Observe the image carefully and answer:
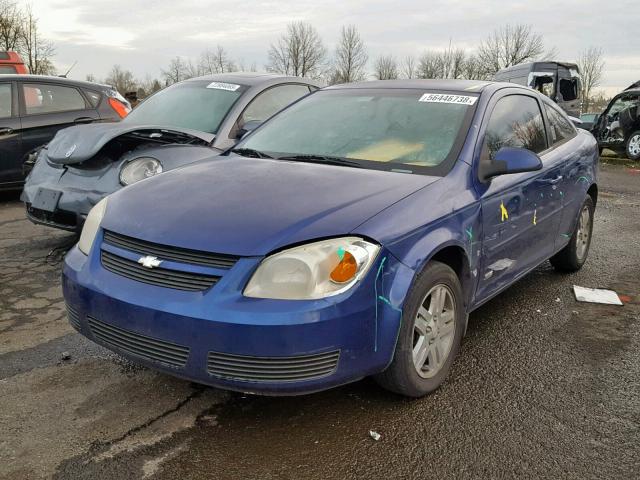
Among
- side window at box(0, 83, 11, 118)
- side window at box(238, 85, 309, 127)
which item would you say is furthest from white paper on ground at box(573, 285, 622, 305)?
side window at box(0, 83, 11, 118)

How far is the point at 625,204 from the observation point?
8.85 metres

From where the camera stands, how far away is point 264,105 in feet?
18.5

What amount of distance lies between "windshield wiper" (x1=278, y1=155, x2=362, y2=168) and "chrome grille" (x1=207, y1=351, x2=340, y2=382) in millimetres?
1226

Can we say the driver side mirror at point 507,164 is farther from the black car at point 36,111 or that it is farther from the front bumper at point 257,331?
the black car at point 36,111

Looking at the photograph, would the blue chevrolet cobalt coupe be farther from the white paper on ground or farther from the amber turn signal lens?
the white paper on ground

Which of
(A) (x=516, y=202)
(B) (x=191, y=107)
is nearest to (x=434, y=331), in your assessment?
(A) (x=516, y=202)

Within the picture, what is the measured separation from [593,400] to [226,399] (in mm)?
1758

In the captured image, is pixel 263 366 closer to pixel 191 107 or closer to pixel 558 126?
pixel 558 126

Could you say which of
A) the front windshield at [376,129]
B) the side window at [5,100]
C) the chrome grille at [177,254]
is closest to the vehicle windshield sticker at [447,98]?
the front windshield at [376,129]

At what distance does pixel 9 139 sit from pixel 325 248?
6.06 metres

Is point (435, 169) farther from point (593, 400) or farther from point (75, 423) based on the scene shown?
point (75, 423)

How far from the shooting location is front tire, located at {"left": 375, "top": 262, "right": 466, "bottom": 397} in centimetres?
257

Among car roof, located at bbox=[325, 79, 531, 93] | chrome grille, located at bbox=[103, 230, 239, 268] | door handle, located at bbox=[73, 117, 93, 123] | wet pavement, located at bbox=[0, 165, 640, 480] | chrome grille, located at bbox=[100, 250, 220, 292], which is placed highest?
car roof, located at bbox=[325, 79, 531, 93]

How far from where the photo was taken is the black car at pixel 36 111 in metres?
7.07
